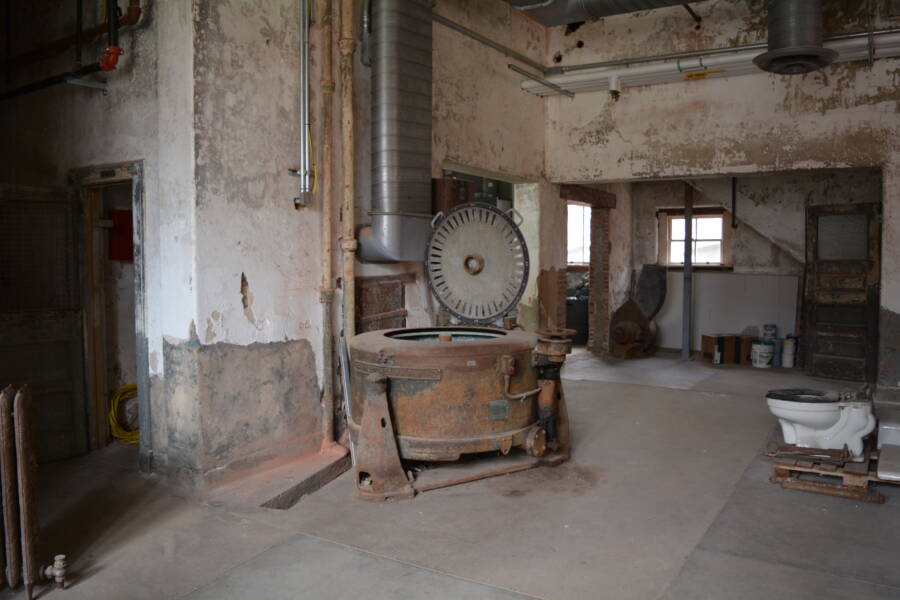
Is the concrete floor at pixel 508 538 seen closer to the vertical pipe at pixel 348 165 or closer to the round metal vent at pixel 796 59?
the vertical pipe at pixel 348 165

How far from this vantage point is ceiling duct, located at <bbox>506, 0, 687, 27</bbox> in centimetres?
553

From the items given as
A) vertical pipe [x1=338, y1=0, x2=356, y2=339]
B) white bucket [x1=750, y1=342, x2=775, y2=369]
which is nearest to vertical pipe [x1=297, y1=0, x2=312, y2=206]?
vertical pipe [x1=338, y1=0, x2=356, y2=339]

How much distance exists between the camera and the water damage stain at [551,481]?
4.23 meters

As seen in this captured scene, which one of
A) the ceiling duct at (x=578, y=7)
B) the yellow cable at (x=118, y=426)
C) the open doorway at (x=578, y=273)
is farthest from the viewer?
the open doorway at (x=578, y=273)

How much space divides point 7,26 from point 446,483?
4822 mm

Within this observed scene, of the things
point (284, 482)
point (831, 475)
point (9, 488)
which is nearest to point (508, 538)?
point (284, 482)

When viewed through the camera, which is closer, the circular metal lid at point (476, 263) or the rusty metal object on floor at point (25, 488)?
the rusty metal object on floor at point (25, 488)

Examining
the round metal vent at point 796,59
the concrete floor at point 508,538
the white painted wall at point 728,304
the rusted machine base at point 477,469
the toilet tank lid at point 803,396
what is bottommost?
the concrete floor at point 508,538

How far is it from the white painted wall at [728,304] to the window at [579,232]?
2.70 meters

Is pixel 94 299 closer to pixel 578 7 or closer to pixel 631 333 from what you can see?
pixel 578 7

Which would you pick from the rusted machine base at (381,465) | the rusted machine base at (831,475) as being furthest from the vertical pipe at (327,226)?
the rusted machine base at (831,475)

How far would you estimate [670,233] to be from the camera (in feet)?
33.5

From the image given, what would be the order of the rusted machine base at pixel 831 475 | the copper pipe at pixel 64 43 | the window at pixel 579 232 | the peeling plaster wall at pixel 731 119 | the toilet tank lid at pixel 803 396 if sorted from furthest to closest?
the window at pixel 579 232 < the peeling plaster wall at pixel 731 119 < the toilet tank lid at pixel 803 396 < the copper pipe at pixel 64 43 < the rusted machine base at pixel 831 475

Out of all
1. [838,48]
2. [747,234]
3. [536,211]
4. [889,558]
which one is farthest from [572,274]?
[889,558]
